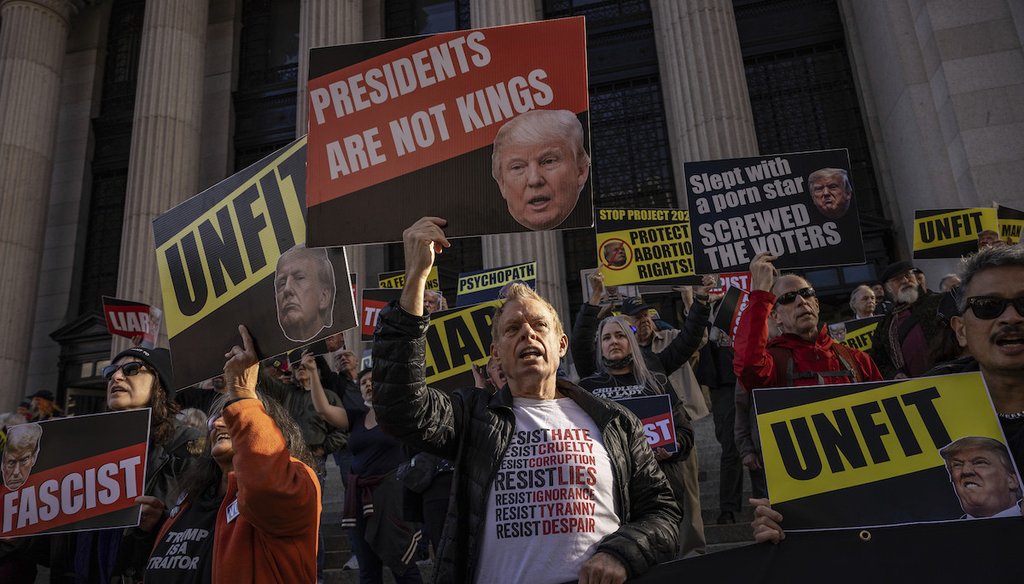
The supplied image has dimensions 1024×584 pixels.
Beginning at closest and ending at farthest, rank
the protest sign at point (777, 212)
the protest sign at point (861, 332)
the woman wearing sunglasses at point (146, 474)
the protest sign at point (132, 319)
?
the woman wearing sunglasses at point (146, 474) → the protest sign at point (777, 212) → the protest sign at point (861, 332) → the protest sign at point (132, 319)

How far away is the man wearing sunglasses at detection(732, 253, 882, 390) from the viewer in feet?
Answer: 13.5

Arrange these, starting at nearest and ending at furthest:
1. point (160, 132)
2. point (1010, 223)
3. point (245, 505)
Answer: point (245, 505)
point (1010, 223)
point (160, 132)

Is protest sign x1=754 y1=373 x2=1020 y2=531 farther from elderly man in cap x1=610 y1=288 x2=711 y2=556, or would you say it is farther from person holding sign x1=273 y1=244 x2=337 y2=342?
elderly man in cap x1=610 y1=288 x2=711 y2=556

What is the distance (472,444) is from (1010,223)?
7631 mm

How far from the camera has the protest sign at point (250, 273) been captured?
300cm

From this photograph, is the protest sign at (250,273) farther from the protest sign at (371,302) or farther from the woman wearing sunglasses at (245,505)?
the protest sign at (371,302)

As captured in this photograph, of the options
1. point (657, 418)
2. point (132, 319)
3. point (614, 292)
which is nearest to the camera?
point (657, 418)

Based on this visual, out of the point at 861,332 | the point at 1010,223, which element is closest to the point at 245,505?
the point at 861,332

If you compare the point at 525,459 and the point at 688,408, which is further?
the point at 688,408

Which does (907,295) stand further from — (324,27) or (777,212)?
(324,27)

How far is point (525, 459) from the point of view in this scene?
260cm

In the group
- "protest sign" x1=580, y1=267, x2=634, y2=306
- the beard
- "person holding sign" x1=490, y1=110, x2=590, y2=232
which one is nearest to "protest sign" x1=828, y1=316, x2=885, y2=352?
the beard

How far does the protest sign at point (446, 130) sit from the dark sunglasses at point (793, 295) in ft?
6.07

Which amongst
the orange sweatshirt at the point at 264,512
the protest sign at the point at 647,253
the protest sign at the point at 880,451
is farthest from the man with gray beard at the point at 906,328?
the orange sweatshirt at the point at 264,512
